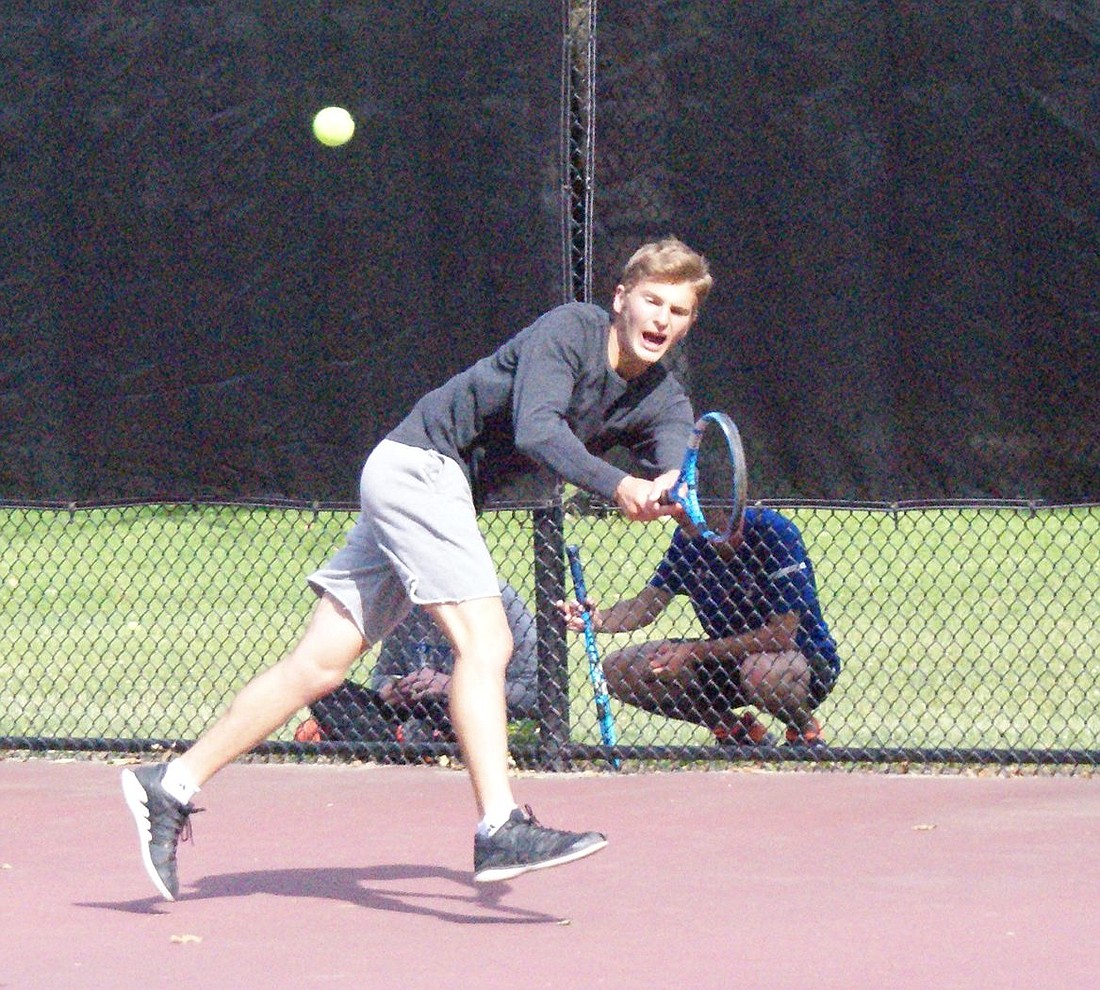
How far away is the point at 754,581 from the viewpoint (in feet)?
19.1

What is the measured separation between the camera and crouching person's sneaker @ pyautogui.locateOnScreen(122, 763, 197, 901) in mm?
4133

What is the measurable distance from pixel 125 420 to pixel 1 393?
439mm

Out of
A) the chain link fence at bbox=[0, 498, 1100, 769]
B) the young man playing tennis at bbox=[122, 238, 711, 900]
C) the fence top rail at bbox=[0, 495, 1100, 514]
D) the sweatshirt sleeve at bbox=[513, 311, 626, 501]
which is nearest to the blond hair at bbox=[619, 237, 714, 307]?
the young man playing tennis at bbox=[122, 238, 711, 900]

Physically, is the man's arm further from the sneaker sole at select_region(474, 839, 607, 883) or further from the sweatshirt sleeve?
the sneaker sole at select_region(474, 839, 607, 883)

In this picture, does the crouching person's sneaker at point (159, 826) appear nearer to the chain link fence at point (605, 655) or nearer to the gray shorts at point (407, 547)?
the gray shorts at point (407, 547)

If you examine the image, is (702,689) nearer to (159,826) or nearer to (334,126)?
(334,126)

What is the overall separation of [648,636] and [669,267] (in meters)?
3.09

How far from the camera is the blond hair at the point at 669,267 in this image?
4094 millimetres

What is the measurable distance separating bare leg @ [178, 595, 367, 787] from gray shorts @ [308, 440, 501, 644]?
0.07 m

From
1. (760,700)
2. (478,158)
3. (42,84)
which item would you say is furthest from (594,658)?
(42,84)

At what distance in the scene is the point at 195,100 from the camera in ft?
19.6

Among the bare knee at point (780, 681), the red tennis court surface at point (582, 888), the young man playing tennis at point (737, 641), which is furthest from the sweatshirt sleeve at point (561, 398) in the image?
the bare knee at point (780, 681)

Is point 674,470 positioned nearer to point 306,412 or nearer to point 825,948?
point 825,948

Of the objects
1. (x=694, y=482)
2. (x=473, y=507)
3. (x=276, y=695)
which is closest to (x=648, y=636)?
(x=694, y=482)
